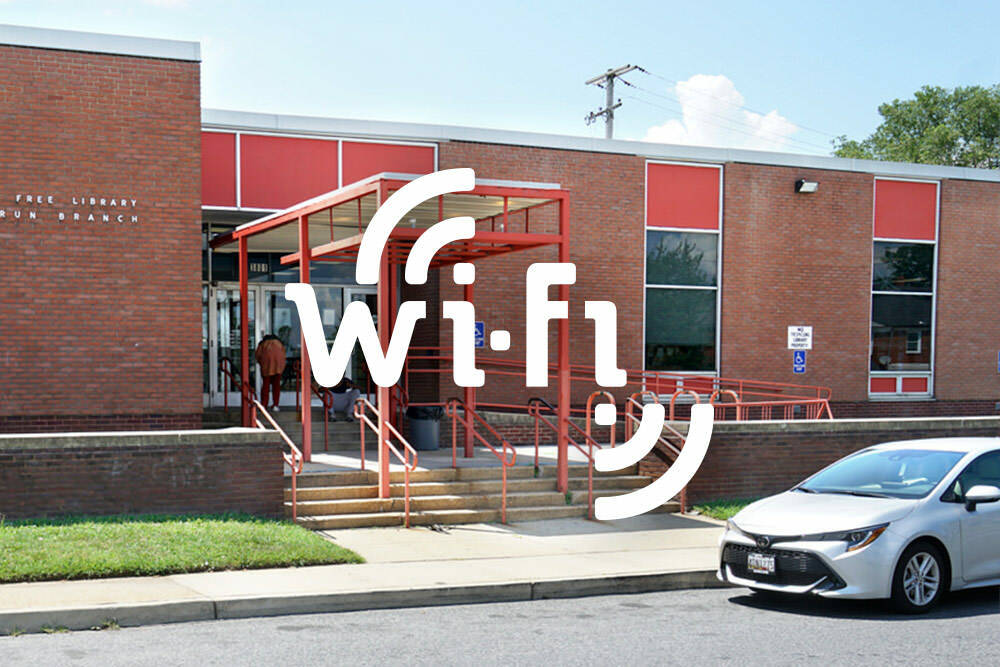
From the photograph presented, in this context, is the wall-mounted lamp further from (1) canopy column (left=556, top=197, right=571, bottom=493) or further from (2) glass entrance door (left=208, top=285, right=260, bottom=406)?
(2) glass entrance door (left=208, top=285, right=260, bottom=406)

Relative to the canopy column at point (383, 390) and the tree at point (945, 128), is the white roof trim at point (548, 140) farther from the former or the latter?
the tree at point (945, 128)

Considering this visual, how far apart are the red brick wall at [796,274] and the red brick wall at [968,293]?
1.87 m

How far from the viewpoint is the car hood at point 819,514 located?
8.88 metres

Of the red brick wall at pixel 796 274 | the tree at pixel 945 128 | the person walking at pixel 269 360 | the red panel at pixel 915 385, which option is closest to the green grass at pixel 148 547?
the person walking at pixel 269 360

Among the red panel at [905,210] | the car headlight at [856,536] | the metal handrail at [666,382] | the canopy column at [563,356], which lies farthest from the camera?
the red panel at [905,210]

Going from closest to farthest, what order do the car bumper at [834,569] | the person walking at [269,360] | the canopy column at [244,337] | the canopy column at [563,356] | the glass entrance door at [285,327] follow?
the car bumper at [834,569], the canopy column at [563,356], the canopy column at [244,337], the person walking at [269,360], the glass entrance door at [285,327]

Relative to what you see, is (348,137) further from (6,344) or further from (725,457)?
(725,457)

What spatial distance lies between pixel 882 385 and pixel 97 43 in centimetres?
1568

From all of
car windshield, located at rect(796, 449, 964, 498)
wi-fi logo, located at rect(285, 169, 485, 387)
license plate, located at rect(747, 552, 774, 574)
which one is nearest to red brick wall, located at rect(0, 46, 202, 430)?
wi-fi logo, located at rect(285, 169, 485, 387)

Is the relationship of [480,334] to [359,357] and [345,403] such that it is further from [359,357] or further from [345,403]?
[345,403]

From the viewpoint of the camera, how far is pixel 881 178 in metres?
22.0

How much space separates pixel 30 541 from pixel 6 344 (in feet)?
14.8

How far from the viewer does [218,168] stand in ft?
57.3

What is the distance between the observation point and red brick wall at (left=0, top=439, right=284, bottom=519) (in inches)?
441
